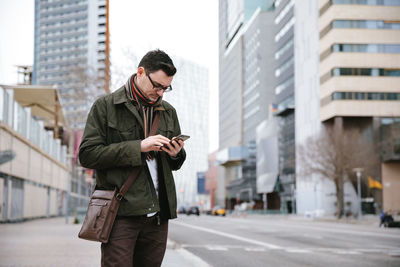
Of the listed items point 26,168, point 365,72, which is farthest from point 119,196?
point 365,72

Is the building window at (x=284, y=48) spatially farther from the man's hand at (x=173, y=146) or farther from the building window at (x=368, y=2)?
the man's hand at (x=173, y=146)

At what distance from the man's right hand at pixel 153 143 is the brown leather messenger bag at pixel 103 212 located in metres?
0.15

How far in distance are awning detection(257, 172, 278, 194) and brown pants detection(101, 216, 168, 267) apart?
9060cm

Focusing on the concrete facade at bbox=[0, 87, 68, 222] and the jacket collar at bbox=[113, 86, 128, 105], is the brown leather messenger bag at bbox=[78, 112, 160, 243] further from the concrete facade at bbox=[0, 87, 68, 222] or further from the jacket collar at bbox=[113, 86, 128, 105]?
the concrete facade at bbox=[0, 87, 68, 222]

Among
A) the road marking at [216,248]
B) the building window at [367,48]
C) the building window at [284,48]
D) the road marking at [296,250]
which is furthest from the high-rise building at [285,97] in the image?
the road marking at [296,250]

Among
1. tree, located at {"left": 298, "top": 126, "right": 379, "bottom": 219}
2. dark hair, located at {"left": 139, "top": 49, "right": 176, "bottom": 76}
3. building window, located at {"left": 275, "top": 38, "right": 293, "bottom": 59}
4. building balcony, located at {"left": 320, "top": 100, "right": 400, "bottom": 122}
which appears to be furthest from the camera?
building window, located at {"left": 275, "top": 38, "right": 293, "bottom": 59}

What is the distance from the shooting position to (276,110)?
89.7 m

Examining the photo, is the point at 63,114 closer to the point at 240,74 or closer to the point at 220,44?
the point at 240,74

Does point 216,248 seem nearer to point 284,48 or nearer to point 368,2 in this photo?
point 368,2

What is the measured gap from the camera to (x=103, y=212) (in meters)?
3.12

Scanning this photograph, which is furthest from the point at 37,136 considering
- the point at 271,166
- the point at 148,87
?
the point at 271,166

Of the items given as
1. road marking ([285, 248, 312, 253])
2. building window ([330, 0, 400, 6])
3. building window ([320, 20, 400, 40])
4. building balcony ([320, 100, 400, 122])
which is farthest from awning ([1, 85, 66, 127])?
road marking ([285, 248, 312, 253])

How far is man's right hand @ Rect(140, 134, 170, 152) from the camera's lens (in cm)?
314

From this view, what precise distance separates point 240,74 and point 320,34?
65713 mm
